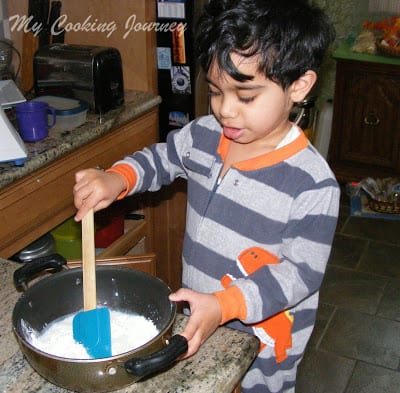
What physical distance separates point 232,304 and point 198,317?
3.2 inches

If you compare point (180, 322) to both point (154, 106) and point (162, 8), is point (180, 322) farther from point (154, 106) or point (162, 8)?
point (162, 8)

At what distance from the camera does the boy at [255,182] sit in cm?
93

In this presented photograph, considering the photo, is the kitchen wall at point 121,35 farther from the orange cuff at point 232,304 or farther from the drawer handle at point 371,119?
the drawer handle at point 371,119

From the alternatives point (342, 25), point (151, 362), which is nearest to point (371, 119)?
point (342, 25)

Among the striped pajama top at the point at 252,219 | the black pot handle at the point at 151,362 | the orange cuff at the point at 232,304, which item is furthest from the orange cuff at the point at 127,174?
the black pot handle at the point at 151,362

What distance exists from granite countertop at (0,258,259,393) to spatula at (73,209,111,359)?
8 centimetres

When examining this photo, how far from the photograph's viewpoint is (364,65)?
3.17 meters

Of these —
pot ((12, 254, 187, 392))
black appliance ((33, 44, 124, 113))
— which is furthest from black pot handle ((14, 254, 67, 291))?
black appliance ((33, 44, 124, 113))

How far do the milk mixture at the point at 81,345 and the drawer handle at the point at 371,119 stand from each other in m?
2.64

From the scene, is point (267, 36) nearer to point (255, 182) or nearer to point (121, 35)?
point (255, 182)

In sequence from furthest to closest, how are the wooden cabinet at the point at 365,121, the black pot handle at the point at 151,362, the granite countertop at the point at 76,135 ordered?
1. the wooden cabinet at the point at 365,121
2. the granite countertop at the point at 76,135
3. the black pot handle at the point at 151,362

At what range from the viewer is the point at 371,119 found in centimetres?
328

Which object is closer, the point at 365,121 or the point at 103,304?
the point at 103,304

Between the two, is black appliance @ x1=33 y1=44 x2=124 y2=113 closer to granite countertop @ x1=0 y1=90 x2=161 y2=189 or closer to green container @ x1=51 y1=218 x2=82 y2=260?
granite countertop @ x1=0 y1=90 x2=161 y2=189
